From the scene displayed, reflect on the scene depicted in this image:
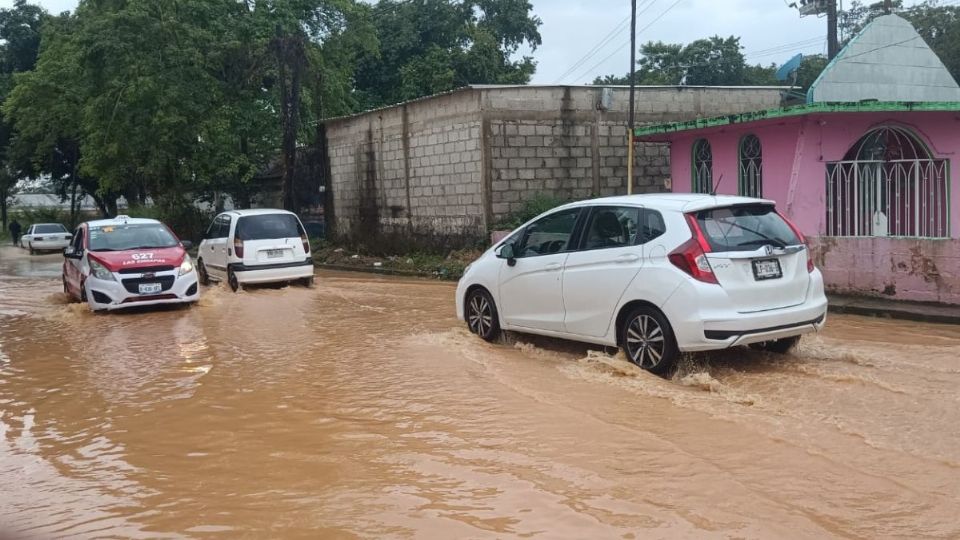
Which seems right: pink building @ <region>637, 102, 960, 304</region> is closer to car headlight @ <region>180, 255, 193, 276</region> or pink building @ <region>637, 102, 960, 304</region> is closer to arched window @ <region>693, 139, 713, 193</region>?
arched window @ <region>693, 139, 713, 193</region>

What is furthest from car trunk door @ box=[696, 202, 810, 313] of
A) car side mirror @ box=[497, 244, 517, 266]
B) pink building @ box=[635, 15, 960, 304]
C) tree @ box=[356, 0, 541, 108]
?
tree @ box=[356, 0, 541, 108]

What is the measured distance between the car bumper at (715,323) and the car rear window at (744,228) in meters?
0.53

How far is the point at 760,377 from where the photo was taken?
7.34 meters

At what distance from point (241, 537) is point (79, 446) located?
8.06 feet

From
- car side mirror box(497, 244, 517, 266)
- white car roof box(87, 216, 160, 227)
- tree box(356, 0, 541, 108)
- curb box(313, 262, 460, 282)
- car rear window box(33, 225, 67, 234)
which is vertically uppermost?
tree box(356, 0, 541, 108)

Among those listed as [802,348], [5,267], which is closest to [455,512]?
[802,348]

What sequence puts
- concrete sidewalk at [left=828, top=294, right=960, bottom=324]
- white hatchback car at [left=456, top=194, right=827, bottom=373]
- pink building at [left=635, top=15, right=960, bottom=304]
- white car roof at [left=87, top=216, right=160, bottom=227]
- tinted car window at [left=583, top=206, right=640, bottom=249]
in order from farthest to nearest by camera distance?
white car roof at [left=87, top=216, right=160, bottom=227]
pink building at [left=635, top=15, right=960, bottom=304]
concrete sidewalk at [left=828, top=294, right=960, bottom=324]
tinted car window at [left=583, top=206, right=640, bottom=249]
white hatchback car at [left=456, top=194, right=827, bottom=373]

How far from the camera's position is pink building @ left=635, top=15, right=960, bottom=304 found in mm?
12180

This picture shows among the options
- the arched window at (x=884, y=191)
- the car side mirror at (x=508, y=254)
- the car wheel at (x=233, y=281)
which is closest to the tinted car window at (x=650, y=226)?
the car side mirror at (x=508, y=254)

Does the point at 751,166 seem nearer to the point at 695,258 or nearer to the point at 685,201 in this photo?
the point at 685,201

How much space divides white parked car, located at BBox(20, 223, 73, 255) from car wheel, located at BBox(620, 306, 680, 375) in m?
35.2

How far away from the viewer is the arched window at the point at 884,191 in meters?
14.2

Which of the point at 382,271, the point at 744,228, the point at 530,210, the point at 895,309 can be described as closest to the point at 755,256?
the point at 744,228

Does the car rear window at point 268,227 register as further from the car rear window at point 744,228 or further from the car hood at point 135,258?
the car rear window at point 744,228
